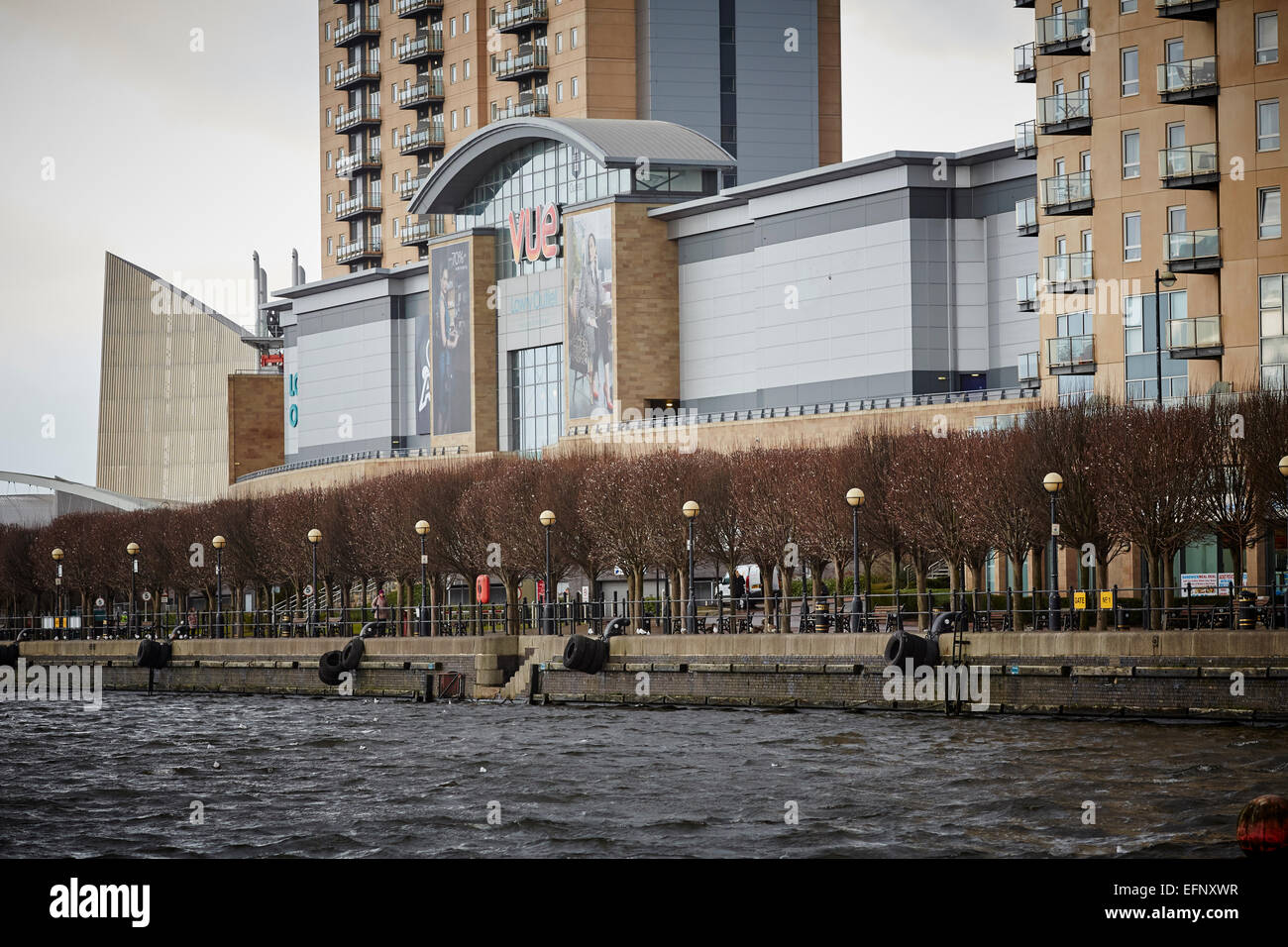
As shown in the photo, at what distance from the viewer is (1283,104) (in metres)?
58.9

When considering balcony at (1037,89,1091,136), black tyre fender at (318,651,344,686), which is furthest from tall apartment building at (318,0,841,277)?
black tyre fender at (318,651,344,686)

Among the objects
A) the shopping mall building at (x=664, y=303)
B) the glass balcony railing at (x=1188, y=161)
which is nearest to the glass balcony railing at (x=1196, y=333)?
the glass balcony railing at (x=1188, y=161)

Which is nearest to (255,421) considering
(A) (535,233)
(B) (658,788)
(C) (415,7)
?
(C) (415,7)

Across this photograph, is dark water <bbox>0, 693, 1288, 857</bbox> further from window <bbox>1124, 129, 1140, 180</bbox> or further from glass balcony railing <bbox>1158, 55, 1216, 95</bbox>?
window <bbox>1124, 129, 1140, 180</bbox>

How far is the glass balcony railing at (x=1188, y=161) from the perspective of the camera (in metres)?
62.1

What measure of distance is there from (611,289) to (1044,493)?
56123 mm

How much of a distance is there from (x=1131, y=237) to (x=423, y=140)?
79.6 metres

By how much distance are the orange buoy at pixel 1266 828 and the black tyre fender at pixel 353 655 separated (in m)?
45.4

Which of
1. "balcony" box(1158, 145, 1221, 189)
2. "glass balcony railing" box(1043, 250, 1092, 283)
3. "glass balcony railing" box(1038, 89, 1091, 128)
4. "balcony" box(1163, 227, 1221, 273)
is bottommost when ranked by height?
"balcony" box(1163, 227, 1221, 273)

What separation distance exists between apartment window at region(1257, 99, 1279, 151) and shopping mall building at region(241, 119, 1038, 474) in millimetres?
16642

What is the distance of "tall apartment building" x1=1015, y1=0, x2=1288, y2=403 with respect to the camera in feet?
198
